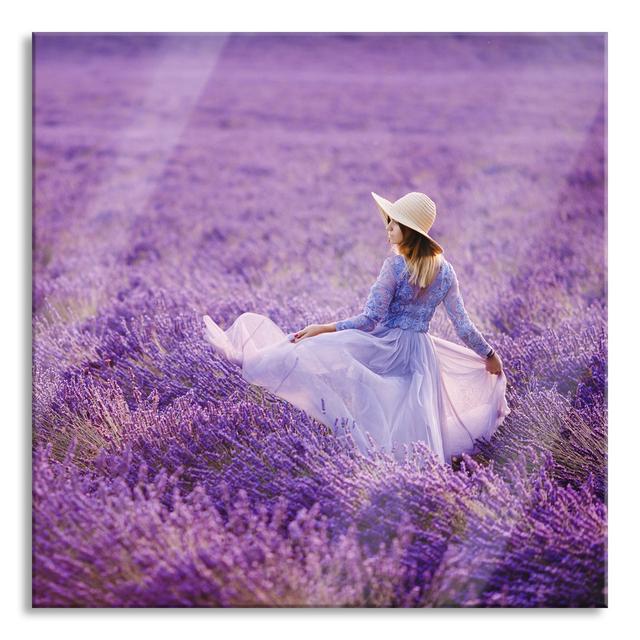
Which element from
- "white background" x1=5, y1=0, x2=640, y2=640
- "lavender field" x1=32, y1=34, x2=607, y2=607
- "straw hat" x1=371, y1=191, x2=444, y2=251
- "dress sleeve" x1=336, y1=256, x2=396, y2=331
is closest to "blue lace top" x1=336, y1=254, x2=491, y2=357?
"dress sleeve" x1=336, y1=256, x2=396, y2=331

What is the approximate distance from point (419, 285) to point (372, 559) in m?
0.82

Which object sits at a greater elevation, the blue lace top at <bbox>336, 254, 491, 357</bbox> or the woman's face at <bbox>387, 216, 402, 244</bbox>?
the woman's face at <bbox>387, 216, 402, 244</bbox>

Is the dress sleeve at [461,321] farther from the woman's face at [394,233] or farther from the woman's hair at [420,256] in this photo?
the woman's face at [394,233]

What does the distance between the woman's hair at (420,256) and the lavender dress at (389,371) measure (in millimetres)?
25

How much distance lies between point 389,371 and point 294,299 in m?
1.16

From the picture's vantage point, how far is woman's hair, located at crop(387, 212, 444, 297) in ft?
7.29

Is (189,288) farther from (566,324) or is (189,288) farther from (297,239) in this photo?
(566,324)

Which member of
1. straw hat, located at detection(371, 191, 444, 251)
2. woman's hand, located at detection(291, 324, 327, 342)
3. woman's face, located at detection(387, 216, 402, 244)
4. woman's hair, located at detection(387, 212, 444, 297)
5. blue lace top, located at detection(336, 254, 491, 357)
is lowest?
woman's hand, located at detection(291, 324, 327, 342)

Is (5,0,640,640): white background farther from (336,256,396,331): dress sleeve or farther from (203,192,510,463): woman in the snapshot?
(336,256,396,331): dress sleeve

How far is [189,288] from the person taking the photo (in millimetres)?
3516

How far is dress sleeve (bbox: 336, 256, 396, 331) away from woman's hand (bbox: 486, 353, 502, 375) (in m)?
0.38
